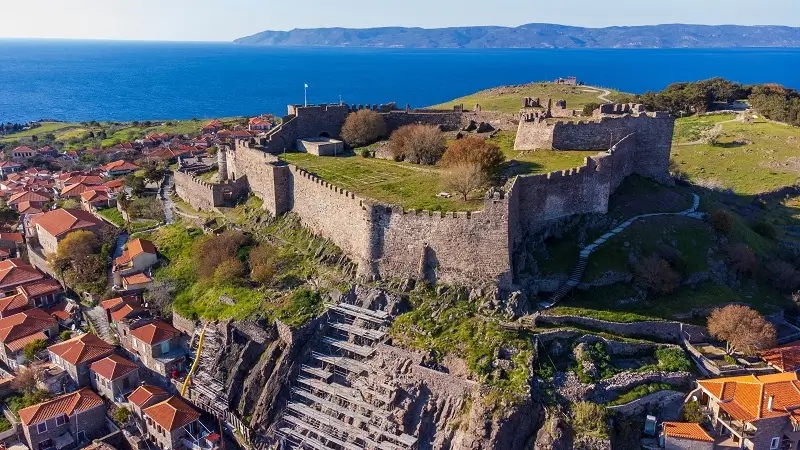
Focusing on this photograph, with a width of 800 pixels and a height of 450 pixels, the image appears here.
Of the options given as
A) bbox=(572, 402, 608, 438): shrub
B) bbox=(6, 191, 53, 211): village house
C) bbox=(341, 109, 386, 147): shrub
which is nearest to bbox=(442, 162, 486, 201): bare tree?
bbox=(572, 402, 608, 438): shrub

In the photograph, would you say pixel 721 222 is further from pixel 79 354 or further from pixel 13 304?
pixel 13 304

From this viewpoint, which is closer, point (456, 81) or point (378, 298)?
point (378, 298)

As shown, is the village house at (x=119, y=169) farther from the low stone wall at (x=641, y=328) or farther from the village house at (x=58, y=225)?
the low stone wall at (x=641, y=328)

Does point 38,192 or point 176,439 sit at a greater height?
point 38,192

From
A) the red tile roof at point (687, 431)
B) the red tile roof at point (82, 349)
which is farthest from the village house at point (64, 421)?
the red tile roof at point (687, 431)

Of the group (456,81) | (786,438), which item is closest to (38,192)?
(786,438)

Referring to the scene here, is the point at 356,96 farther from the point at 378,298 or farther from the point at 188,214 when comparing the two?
the point at 378,298
